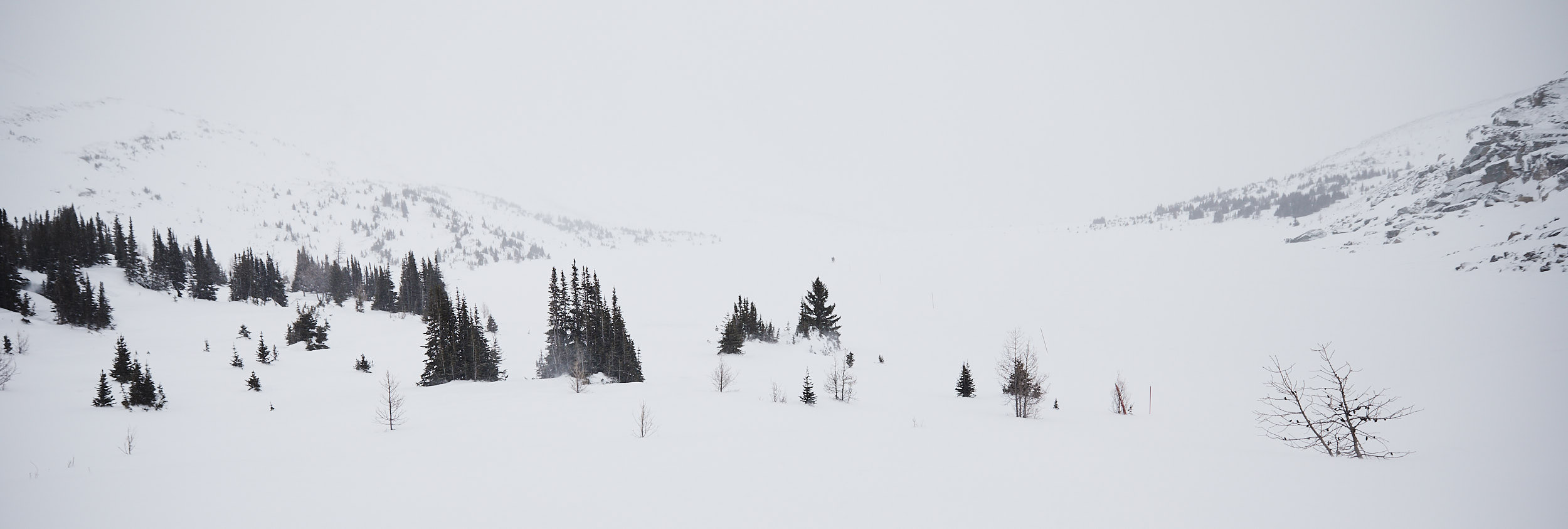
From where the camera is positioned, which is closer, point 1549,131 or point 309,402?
point 309,402

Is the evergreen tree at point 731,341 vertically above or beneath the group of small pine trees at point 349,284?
beneath

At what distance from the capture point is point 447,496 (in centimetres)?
802

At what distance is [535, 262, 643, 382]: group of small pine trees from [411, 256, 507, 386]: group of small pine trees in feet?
14.2

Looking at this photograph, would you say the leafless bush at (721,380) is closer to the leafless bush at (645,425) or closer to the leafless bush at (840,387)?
the leafless bush at (840,387)

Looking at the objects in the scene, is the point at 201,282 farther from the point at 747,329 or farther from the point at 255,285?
the point at 747,329

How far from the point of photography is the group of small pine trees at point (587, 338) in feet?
97.2

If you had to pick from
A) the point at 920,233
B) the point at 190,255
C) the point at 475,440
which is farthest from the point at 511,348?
the point at 920,233

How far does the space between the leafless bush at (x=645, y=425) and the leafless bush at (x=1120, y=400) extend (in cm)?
1685

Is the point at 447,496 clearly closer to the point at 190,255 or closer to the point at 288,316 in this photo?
the point at 288,316

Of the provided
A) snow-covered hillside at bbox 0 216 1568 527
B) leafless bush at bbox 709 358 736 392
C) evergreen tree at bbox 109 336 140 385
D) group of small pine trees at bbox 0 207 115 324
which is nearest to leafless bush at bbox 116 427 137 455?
snow-covered hillside at bbox 0 216 1568 527

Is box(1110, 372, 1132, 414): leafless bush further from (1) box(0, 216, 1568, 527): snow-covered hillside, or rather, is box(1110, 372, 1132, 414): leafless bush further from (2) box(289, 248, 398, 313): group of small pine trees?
(2) box(289, 248, 398, 313): group of small pine trees

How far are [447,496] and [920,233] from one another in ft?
318

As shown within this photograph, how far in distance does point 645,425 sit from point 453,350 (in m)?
22.5

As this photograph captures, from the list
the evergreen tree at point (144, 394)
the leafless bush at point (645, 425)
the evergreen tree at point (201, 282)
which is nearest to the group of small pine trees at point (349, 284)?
the evergreen tree at point (201, 282)
